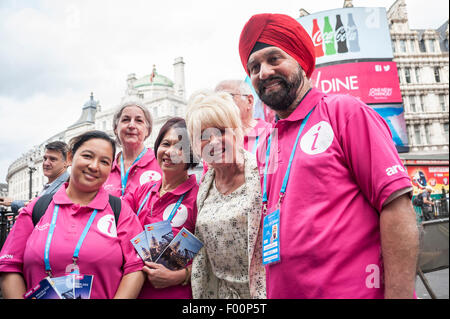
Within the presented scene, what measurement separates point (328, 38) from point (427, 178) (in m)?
10.7

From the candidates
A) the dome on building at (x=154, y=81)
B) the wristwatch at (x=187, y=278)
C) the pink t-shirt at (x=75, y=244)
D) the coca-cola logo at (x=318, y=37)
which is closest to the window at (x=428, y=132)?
the coca-cola logo at (x=318, y=37)

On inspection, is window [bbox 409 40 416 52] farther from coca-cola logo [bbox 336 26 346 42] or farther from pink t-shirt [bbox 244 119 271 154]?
pink t-shirt [bbox 244 119 271 154]

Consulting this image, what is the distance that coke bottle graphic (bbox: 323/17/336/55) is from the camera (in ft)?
55.0

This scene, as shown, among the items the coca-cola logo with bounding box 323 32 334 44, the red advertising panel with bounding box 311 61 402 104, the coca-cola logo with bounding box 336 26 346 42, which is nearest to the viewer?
the red advertising panel with bounding box 311 61 402 104

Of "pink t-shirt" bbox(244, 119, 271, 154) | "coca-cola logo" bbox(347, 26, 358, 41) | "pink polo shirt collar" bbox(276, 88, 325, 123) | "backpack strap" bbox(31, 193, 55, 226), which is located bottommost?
"backpack strap" bbox(31, 193, 55, 226)

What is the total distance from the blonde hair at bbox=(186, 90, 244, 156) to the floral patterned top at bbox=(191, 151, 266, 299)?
249mm

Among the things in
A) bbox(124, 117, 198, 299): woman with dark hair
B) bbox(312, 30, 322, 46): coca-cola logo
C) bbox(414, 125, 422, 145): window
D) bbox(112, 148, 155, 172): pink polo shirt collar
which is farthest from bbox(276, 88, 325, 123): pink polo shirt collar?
bbox(414, 125, 422, 145): window

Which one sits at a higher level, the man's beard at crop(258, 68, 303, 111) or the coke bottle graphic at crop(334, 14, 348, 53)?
the coke bottle graphic at crop(334, 14, 348, 53)

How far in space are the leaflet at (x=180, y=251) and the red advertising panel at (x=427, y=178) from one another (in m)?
20.4

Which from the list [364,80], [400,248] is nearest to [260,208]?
[400,248]

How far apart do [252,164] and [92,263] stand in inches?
41.8
